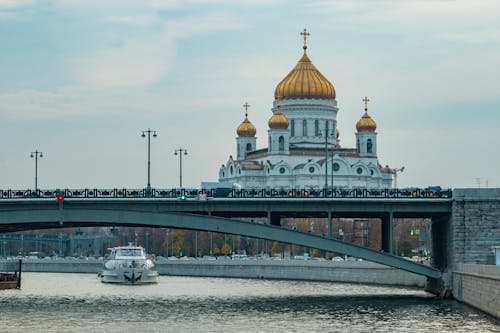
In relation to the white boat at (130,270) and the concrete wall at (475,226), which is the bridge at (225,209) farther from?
the white boat at (130,270)

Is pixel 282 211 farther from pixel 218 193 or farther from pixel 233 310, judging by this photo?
pixel 233 310

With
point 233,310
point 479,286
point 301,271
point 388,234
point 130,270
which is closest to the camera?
point 479,286

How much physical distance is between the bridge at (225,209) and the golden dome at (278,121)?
104886 mm

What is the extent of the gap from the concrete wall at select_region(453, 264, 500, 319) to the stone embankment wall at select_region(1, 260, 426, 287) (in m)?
19.8

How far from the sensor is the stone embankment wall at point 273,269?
366ft

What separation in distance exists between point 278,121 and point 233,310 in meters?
119

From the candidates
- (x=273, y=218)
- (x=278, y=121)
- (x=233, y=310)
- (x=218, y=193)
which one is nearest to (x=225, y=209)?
(x=218, y=193)

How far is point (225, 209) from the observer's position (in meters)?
89.2

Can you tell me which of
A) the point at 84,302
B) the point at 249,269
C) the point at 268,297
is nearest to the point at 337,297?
the point at 268,297

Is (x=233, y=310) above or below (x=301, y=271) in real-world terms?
below

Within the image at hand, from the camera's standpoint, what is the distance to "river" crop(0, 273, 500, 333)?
6844cm

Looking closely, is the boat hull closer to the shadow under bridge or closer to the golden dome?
the shadow under bridge

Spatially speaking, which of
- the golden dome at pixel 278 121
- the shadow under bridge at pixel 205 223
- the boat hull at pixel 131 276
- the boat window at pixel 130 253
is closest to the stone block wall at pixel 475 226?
the shadow under bridge at pixel 205 223

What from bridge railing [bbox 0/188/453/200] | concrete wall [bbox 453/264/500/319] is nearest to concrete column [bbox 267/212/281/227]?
bridge railing [bbox 0/188/453/200]
